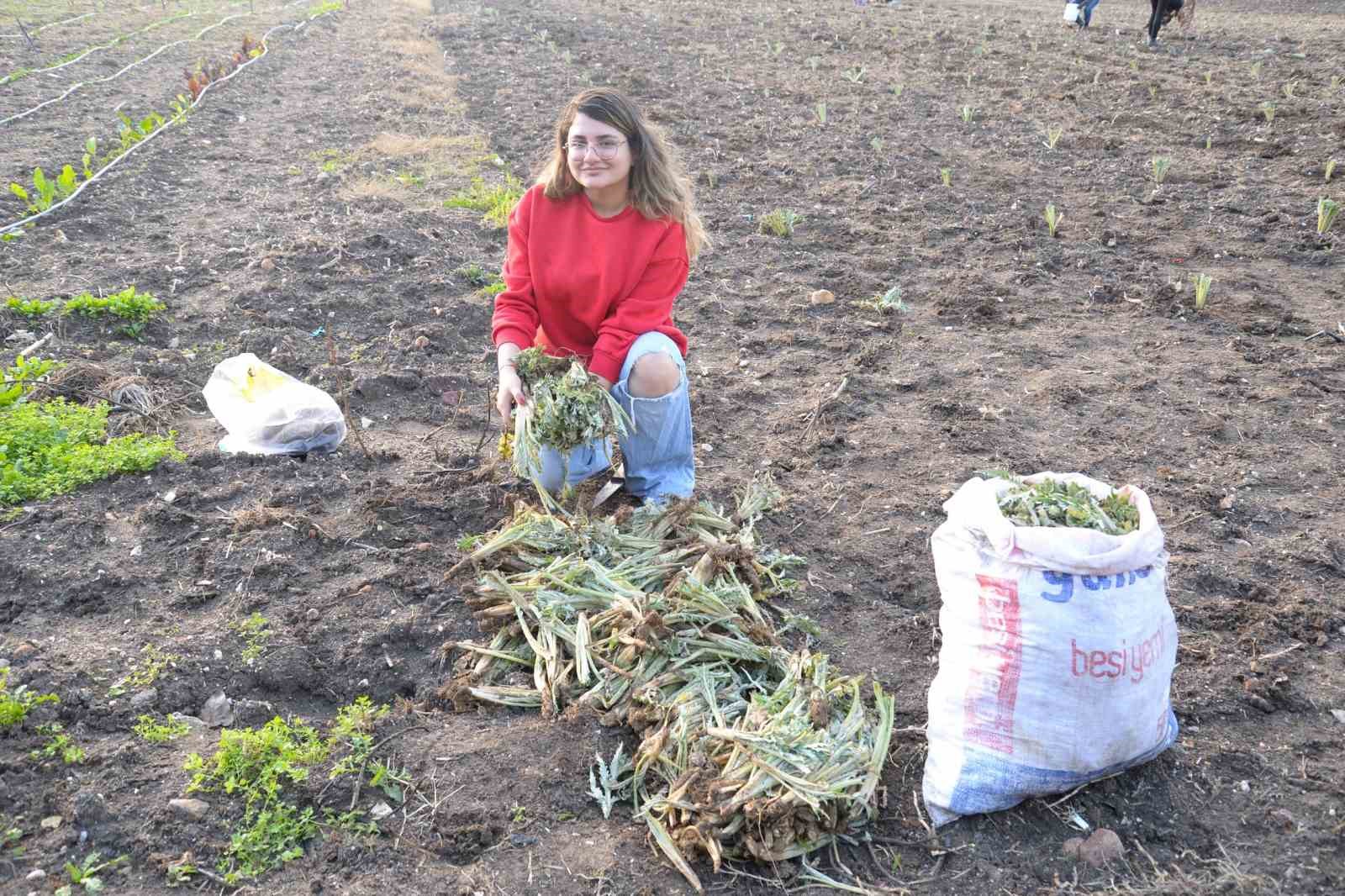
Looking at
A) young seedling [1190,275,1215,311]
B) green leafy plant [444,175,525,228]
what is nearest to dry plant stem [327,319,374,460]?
green leafy plant [444,175,525,228]

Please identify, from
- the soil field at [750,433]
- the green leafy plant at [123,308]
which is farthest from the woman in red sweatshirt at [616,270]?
the green leafy plant at [123,308]

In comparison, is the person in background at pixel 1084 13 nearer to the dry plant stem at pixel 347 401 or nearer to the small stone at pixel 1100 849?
the dry plant stem at pixel 347 401

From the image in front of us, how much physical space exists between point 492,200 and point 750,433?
10.0 ft

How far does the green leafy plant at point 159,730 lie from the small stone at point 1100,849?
188 cm

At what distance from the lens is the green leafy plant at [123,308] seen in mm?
4090

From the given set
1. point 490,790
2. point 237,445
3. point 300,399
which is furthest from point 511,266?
point 490,790

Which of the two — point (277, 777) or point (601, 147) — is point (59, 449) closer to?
point (277, 777)

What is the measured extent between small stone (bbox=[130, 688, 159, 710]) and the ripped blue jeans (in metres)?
1.14

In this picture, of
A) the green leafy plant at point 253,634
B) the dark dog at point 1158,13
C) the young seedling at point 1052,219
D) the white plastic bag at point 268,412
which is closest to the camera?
the green leafy plant at point 253,634

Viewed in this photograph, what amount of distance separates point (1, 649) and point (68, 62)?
8.84 m

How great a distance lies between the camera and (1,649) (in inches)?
93.2

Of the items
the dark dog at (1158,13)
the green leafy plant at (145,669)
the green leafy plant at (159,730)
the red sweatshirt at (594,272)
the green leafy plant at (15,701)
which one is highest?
the dark dog at (1158,13)

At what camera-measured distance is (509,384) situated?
2.78 metres

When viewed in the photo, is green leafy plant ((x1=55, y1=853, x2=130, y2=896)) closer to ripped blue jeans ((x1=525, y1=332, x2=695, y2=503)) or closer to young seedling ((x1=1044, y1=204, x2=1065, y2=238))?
ripped blue jeans ((x1=525, y1=332, x2=695, y2=503))
